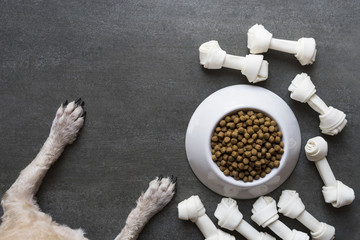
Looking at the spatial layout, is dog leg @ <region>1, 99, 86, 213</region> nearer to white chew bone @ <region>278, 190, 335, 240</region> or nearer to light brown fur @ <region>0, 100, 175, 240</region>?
light brown fur @ <region>0, 100, 175, 240</region>

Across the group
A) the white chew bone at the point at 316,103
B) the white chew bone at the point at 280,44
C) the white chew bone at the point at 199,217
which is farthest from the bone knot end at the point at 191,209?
the white chew bone at the point at 280,44

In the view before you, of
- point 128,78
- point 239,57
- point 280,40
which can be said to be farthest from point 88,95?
point 280,40

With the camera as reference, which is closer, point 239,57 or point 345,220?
point 239,57

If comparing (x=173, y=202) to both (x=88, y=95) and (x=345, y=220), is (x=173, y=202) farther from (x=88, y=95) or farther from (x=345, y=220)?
(x=345, y=220)

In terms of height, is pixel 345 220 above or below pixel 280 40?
below

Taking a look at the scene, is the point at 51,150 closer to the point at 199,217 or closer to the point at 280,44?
the point at 199,217

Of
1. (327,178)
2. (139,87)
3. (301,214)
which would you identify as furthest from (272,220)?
(139,87)

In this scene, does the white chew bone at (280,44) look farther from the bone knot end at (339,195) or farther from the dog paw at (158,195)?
the dog paw at (158,195)

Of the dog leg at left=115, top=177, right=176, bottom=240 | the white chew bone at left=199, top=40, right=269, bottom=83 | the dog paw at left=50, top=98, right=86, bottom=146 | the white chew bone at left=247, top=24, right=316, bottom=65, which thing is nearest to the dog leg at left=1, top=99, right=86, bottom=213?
the dog paw at left=50, top=98, right=86, bottom=146
